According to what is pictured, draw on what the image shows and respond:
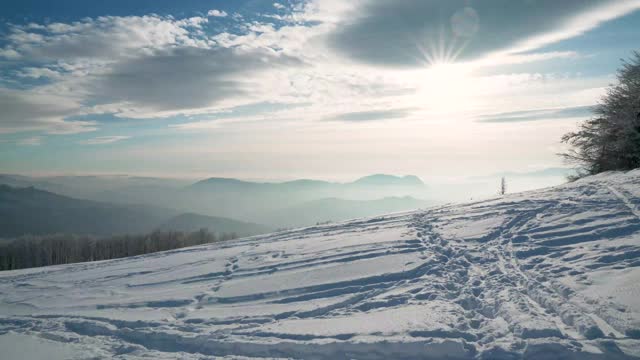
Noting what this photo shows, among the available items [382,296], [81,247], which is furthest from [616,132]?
[81,247]

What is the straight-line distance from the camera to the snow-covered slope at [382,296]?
6.96 meters

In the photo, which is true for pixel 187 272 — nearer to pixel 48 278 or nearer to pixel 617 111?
pixel 48 278

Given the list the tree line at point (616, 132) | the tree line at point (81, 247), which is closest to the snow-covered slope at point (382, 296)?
the tree line at point (616, 132)

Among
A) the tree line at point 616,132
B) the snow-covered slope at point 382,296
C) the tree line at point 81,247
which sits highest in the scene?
the tree line at point 616,132

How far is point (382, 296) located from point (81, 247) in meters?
74.8

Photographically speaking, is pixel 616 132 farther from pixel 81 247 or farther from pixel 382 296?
pixel 81 247

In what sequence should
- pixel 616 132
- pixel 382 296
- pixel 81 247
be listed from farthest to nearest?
pixel 81 247 < pixel 616 132 < pixel 382 296

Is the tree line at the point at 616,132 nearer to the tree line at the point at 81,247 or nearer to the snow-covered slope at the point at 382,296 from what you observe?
the snow-covered slope at the point at 382,296

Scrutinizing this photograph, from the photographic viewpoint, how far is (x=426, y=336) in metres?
7.13

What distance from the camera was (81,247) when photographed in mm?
70000

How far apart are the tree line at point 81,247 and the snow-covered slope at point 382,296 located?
188 feet

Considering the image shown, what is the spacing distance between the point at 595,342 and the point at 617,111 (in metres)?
24.2

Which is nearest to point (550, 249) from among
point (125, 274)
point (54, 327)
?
point (54, 327)

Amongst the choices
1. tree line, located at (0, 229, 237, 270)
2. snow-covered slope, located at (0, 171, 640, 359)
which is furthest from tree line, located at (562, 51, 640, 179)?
tree line, located at (0, 229, 237, 270)
